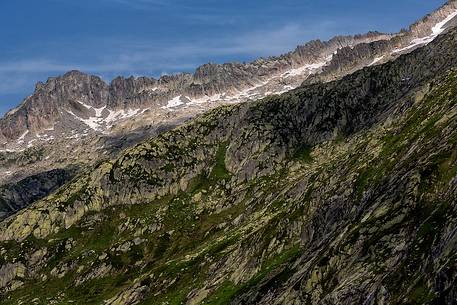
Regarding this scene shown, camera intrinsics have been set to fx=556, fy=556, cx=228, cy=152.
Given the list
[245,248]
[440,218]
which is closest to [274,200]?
[245,248]

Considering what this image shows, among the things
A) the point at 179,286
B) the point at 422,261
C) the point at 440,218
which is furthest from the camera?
the point at 179,286

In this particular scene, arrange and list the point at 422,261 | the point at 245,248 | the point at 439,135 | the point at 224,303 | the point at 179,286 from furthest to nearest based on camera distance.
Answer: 1. the point at 179,286
2. the point at 245,248
3. the point at 224,303
4. the point at 439,135
5. the point at 422,261

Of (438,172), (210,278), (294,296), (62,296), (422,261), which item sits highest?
(438,172)

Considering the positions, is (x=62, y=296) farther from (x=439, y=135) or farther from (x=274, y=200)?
(x=439, y=135)

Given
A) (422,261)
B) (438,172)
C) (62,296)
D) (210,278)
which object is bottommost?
(62,296)

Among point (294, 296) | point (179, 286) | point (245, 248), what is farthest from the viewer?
point (179, 286)

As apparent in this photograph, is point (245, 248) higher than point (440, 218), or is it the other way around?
point (440, 218)

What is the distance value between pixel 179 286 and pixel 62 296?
7675 cm

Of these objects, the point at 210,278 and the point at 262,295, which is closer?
the point at 262,295

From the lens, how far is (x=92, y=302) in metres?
174

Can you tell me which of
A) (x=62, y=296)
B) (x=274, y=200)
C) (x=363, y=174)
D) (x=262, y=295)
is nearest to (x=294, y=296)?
(x=262, y=295)

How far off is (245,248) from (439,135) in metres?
55.8

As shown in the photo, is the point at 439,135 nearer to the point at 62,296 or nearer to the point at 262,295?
the point at 262,295

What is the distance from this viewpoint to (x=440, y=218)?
178 ft
